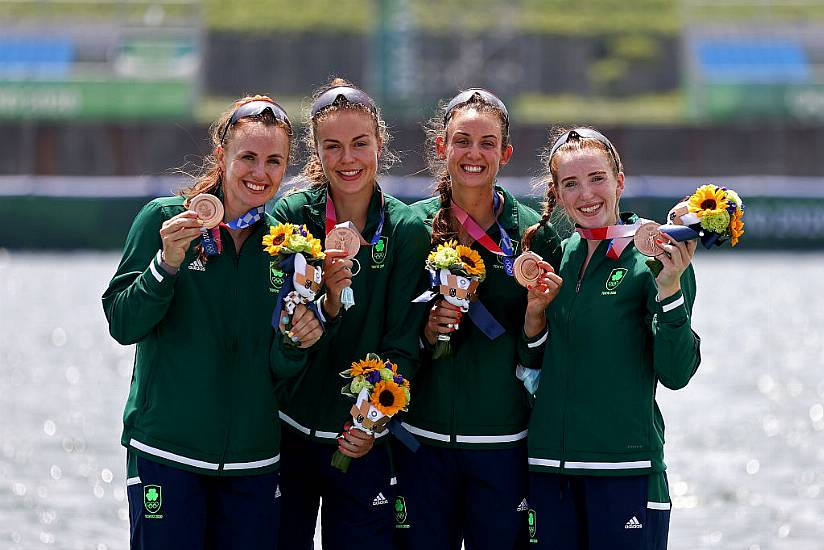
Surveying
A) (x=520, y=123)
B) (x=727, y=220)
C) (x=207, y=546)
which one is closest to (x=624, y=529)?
→ (x=727, y=220)

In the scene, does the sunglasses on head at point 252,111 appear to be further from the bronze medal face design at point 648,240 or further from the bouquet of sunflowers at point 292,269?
the bronze medal face design at point 648,240

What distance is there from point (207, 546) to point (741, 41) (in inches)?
1431

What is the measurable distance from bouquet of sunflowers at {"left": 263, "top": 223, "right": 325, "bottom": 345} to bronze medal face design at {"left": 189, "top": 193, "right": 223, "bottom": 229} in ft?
0.64

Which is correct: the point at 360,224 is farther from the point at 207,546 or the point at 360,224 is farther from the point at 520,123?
the point at 520,123

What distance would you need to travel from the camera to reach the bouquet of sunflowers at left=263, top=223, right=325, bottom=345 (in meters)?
4.68

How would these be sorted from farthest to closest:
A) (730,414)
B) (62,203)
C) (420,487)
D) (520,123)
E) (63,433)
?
(520,123)
(62,203)
(730,414)
(63,433)
(420,487)

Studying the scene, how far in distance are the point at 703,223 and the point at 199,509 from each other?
2020mm

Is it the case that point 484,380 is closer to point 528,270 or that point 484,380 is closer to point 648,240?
point 528,270

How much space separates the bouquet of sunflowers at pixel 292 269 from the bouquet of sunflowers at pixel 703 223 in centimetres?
114

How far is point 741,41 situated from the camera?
38.8 meters

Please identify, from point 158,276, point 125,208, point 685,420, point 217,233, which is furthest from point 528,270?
point 125,208

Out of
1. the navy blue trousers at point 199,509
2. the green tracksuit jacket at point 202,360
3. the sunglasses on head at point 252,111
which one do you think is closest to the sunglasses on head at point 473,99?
the sunglasses on head at point 252,111

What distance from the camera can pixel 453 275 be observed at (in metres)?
4.98

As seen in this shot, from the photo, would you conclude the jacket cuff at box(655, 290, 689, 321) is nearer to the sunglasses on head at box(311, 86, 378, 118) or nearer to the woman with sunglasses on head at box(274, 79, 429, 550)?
the woman with sunglasses on head at box(274, 79, 429, 550)
